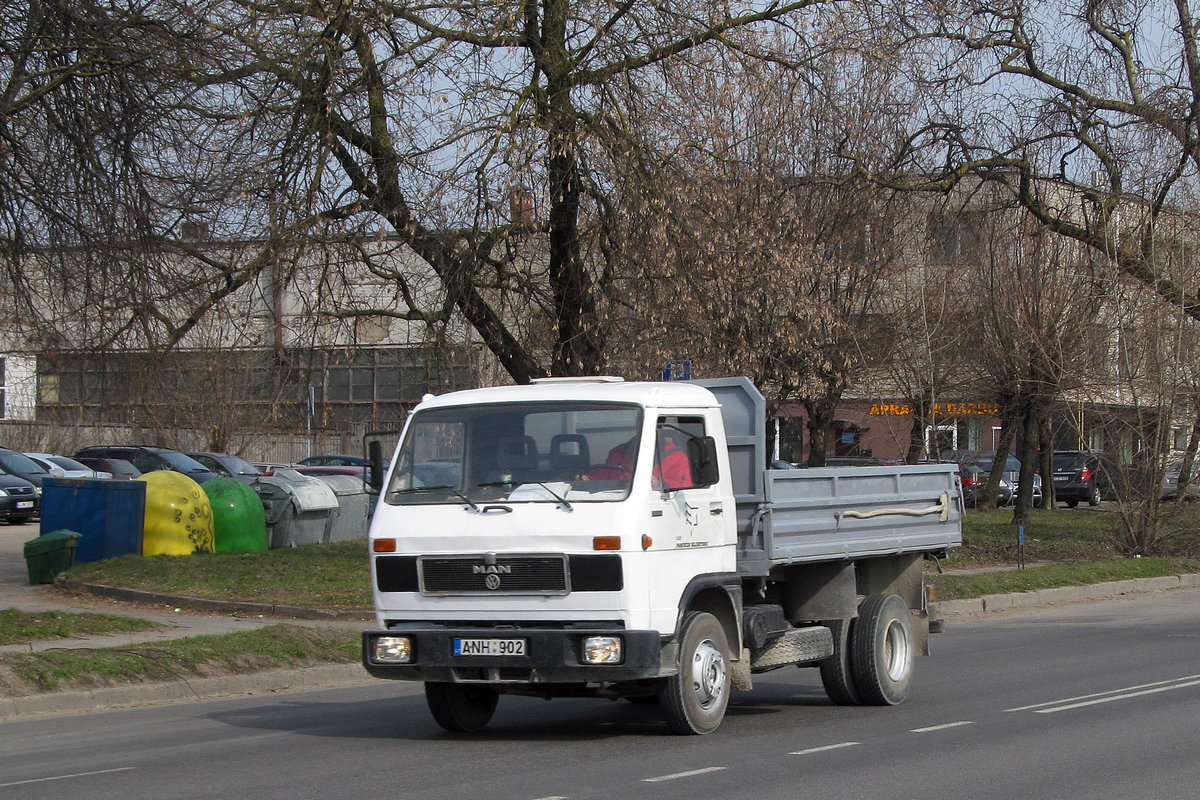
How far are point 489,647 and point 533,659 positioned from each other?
0.94ft

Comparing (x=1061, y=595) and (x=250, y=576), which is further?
(x=1061, y=595)

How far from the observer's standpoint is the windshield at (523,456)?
8.55 m

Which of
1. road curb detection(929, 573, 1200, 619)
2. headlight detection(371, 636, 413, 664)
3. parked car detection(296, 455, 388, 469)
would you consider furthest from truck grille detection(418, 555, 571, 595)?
parked car detection(296, 455, 388, 469)

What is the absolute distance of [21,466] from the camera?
34.5 metres

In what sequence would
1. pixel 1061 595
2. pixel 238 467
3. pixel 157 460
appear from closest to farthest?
pixel 1061 595 → pixel 157 460 → pixel 238 467

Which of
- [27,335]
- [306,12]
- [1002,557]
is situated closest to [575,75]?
[306,12]

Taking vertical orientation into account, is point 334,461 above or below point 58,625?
above

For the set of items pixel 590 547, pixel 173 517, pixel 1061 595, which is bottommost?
pixel 1061 595

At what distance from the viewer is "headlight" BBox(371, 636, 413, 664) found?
8.49 meters

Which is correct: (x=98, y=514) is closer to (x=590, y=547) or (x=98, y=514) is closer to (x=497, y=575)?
(x=497, y=575)

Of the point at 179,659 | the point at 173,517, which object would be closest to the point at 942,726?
the point at 179,659

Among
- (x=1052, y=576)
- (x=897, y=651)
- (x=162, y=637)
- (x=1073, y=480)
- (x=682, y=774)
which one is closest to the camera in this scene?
(x=682, y=774)

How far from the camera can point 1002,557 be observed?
84.6 ft

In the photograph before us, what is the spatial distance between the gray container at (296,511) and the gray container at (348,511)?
0.47 m
